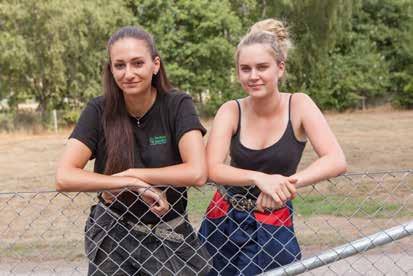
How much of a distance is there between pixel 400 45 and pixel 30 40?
2020 centimetres

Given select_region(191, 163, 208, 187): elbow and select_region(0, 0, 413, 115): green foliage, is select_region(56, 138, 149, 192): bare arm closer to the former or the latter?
select_region(191, 163, 208, 187): elbow

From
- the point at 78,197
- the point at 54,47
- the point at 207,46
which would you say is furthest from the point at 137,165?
the point at 207,46

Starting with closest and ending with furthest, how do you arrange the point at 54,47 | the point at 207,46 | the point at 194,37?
the point at 54,47, the point at 207,46, the point at 194,37

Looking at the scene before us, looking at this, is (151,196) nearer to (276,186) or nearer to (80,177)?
(80,177)

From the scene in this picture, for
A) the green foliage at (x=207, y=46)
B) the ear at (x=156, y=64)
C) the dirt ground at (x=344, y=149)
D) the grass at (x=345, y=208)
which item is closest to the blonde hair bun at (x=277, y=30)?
the ear at (x=156, y=64)

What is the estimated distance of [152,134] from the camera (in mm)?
2707

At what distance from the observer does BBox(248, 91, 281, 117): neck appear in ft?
9.10

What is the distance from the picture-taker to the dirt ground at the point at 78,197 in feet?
20.8

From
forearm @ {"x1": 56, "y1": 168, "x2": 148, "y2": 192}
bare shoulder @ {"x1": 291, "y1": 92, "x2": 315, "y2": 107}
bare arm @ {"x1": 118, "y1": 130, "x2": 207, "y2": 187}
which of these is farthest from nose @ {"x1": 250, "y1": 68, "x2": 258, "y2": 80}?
forearm @ {"x1": 56, "y1": 168, "x2": 148, "y2": 192}

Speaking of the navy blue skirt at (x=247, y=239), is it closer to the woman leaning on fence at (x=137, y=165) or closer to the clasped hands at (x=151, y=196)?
the woman leaning on fence at (x=137, y=165)

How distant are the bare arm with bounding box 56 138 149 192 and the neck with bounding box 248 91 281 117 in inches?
25.0

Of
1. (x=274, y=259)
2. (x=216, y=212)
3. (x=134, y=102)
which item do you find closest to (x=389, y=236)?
(x=274, y=259)

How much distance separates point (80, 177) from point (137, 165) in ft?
0.84

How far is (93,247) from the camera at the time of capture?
2805mm
